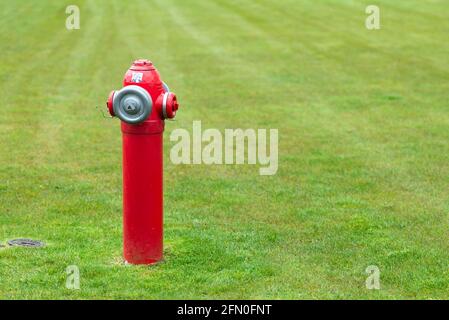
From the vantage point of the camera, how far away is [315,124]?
15.0 meters

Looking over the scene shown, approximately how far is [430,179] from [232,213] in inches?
114

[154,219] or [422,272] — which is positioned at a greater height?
[154,219]

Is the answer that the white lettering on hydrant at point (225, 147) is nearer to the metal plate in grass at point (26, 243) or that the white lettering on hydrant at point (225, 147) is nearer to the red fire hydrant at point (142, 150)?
the metal plate in grass at point (26, 243)

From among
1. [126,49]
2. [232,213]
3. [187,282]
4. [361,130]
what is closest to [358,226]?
[232,213]

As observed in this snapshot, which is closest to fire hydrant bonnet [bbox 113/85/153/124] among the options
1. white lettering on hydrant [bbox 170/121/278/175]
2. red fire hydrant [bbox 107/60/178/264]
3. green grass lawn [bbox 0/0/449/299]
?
red fire hydrant [bbox 107/60/178/264]

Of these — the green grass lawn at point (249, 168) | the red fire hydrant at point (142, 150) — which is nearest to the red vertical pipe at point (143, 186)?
the red fire hydrant at point (142, 150)

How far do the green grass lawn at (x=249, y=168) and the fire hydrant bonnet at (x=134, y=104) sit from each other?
1.29 m

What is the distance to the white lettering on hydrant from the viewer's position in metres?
12.6

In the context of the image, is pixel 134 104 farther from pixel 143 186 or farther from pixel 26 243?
pixel 26 243

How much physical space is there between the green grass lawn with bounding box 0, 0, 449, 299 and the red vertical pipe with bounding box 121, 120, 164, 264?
0.25m

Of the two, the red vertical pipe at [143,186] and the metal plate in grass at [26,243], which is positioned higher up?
the red vertical pipe at [143,186]

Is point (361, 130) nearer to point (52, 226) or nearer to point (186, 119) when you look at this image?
point (186, 119)

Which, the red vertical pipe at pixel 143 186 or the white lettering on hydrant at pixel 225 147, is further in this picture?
the white lettering on hydrant at pixel 225 147

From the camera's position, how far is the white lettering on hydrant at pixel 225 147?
1263cm
